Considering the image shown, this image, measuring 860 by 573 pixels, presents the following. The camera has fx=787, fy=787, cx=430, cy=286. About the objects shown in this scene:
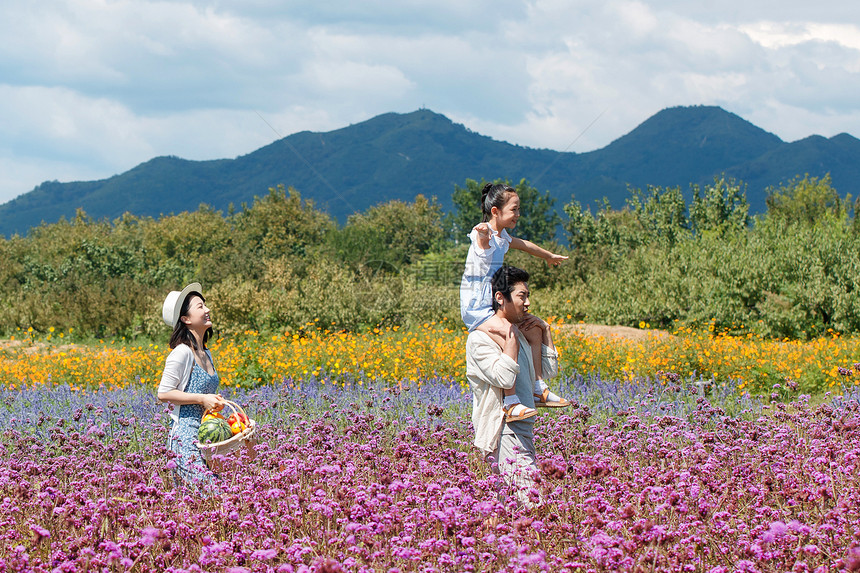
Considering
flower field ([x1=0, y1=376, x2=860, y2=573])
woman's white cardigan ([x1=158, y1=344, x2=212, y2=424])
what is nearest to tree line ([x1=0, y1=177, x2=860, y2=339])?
flower field ([x1=0, y1=376, x2=860, y2=573])

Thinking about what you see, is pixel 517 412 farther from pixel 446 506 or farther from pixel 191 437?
pixel 191 437

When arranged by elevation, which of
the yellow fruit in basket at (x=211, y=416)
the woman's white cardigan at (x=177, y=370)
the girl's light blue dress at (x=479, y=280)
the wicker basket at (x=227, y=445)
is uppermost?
the girl's light blue dress at (x=479, y=280)

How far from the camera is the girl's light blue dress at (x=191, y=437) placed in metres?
4.04

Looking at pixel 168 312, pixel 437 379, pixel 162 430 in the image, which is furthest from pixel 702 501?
pixel 437 379

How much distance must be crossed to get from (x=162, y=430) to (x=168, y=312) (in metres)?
1.32

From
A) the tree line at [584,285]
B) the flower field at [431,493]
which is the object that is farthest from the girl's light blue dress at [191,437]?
the tree line at [584,285]

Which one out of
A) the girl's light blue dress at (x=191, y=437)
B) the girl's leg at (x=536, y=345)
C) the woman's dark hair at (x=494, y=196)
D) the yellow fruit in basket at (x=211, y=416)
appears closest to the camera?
the girl's light blue dress at (x=191, y=437)

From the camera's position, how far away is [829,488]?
10.7 feet

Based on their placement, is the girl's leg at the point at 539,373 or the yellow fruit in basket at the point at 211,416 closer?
the yellow fruit in basket at the point at 211,416

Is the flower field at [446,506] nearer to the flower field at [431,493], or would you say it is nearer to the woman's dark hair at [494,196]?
the flower field at [431,493]

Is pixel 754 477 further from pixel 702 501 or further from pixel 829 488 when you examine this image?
pixel 702 501

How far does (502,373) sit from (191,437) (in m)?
1.73

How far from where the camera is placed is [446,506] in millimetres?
3064

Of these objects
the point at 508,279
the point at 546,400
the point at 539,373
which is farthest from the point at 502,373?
the point at 539,373
